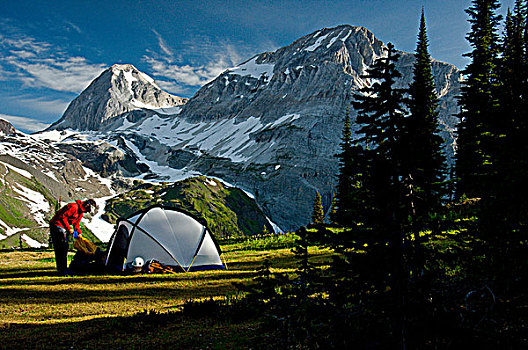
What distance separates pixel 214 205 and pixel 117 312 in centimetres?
14916

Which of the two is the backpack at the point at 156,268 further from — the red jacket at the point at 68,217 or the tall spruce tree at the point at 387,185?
the tall spruce tree at the point at 387,185

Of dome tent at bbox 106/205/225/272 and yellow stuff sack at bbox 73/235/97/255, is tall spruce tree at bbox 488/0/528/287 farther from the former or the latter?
yellow stuff sack at bbox 73/235/97/255

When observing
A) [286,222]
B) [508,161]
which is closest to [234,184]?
[286,222]

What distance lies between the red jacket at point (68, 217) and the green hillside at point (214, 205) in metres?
121

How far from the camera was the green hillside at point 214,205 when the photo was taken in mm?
147250

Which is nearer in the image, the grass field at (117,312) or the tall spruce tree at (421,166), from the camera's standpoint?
the tall spruce tree at (421,166)

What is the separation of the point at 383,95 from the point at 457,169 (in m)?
3.61

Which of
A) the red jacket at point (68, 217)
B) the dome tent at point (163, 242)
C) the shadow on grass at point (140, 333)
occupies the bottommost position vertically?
the shadow on grass at point (140, 333)

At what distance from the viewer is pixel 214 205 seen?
15725cm

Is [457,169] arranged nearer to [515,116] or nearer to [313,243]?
[515,116]

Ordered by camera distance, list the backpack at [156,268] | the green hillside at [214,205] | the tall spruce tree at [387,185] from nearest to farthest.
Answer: the tall spruce tree at [387,185], the backpack at [156,268], the green hillside at [214,205]

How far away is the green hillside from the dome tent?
119 metres

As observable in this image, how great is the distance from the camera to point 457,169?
286 inches

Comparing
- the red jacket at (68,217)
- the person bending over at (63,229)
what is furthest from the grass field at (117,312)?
the red jacket at (68,217)
